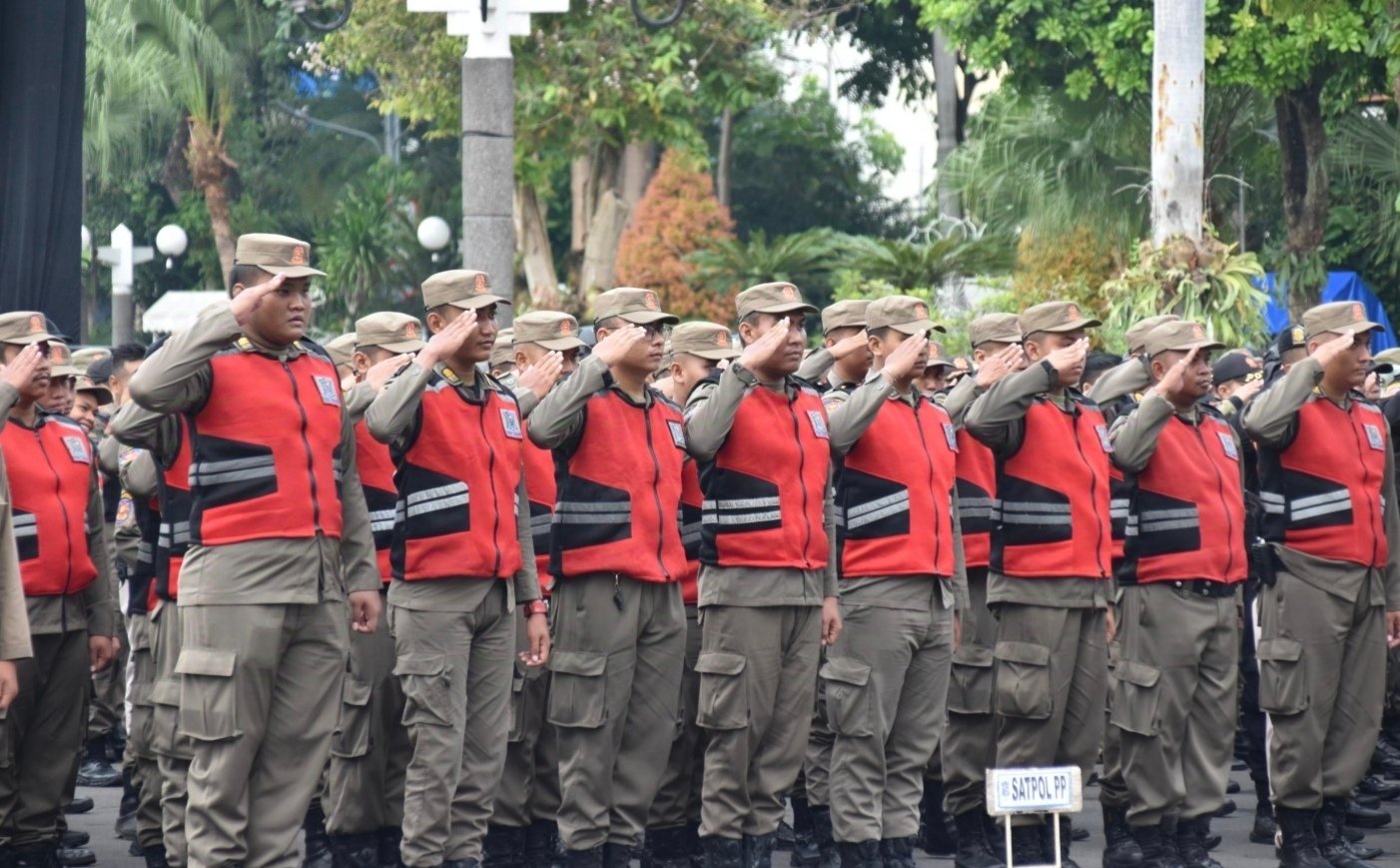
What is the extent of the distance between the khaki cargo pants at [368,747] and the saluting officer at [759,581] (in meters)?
1.23

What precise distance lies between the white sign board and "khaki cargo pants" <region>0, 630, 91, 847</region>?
4035mm

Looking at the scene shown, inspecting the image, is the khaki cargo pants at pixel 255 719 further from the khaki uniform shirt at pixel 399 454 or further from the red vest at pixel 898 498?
the red vest at pixel 898 498

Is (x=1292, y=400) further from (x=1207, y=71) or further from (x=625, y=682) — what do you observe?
(x=1207, y=71)

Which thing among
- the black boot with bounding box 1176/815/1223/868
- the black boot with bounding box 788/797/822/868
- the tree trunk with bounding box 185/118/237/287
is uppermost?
the tree trunk with bounding box 185/118/237/287

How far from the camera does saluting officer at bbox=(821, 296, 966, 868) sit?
29.7 ft

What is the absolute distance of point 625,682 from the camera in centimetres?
882

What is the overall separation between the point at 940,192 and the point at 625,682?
1988 centimetres

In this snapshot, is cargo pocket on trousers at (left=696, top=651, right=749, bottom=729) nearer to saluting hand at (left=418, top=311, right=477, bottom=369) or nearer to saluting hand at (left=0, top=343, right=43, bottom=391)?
saluting hand at (left=418, top=311, right=477, bottom=369)

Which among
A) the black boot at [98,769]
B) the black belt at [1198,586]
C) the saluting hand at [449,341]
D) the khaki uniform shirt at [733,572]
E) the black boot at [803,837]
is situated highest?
the saluting hand at [449,341]

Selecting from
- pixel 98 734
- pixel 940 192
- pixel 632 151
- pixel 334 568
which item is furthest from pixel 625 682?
pixel 632 151

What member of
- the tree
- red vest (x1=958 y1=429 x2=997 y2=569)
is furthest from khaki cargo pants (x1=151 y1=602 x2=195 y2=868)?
the tree

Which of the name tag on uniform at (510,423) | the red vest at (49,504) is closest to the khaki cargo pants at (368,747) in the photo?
the name tag on uniform at (510,423)

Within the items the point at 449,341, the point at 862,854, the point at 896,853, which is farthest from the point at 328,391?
the point at 896,853

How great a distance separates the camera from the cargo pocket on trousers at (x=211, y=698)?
7.34 metres
